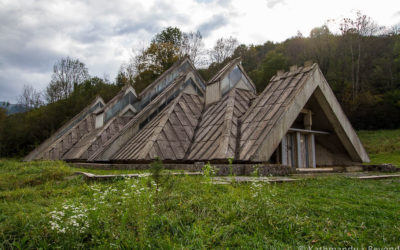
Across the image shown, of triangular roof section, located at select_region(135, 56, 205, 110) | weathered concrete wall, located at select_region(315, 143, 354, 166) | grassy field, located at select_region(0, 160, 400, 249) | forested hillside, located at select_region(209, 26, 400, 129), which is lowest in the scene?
grassy field, located at select_region(0, 160, 400, 249)

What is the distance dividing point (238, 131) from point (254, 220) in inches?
259

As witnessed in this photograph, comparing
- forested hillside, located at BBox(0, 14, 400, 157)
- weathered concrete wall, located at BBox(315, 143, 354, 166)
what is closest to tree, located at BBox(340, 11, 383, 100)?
forested hillside, located at BBox(0, 14, 400, 157)

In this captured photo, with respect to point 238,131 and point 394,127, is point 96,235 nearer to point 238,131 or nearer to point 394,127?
point 238,131

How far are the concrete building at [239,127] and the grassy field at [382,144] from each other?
650cm

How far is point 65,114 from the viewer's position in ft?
110

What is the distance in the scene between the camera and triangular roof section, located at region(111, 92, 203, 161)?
10344 mm

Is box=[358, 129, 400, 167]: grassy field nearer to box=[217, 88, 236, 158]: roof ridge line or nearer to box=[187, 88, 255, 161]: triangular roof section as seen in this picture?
box=[187, 88, 255, 161]: triangular roof section

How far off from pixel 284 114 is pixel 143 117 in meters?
6.68

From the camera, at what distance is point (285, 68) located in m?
31.0

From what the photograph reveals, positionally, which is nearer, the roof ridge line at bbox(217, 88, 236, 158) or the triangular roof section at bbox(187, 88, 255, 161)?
the roof ridge line at bbox(217, 88, 236, 158)

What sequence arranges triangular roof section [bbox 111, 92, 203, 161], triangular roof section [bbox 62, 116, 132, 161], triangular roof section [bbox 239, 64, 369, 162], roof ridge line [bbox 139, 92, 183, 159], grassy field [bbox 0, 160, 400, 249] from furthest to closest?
triangular roof section [bbox 62, 116, 132, 161], triangular roof section [bbox 111, 92, 203, 161], roof ridge line [bbox 139, 92, 183, 159], triangular roof section [bbox 239, 64, 369, 162], grassy field [bbox 0, 160, 400, 249]

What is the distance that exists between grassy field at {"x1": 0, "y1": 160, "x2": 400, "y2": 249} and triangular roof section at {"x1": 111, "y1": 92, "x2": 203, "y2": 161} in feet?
17.3

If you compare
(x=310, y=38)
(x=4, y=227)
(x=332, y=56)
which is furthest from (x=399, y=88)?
(x=4, y=227)

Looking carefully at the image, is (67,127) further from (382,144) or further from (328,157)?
(382,144)
